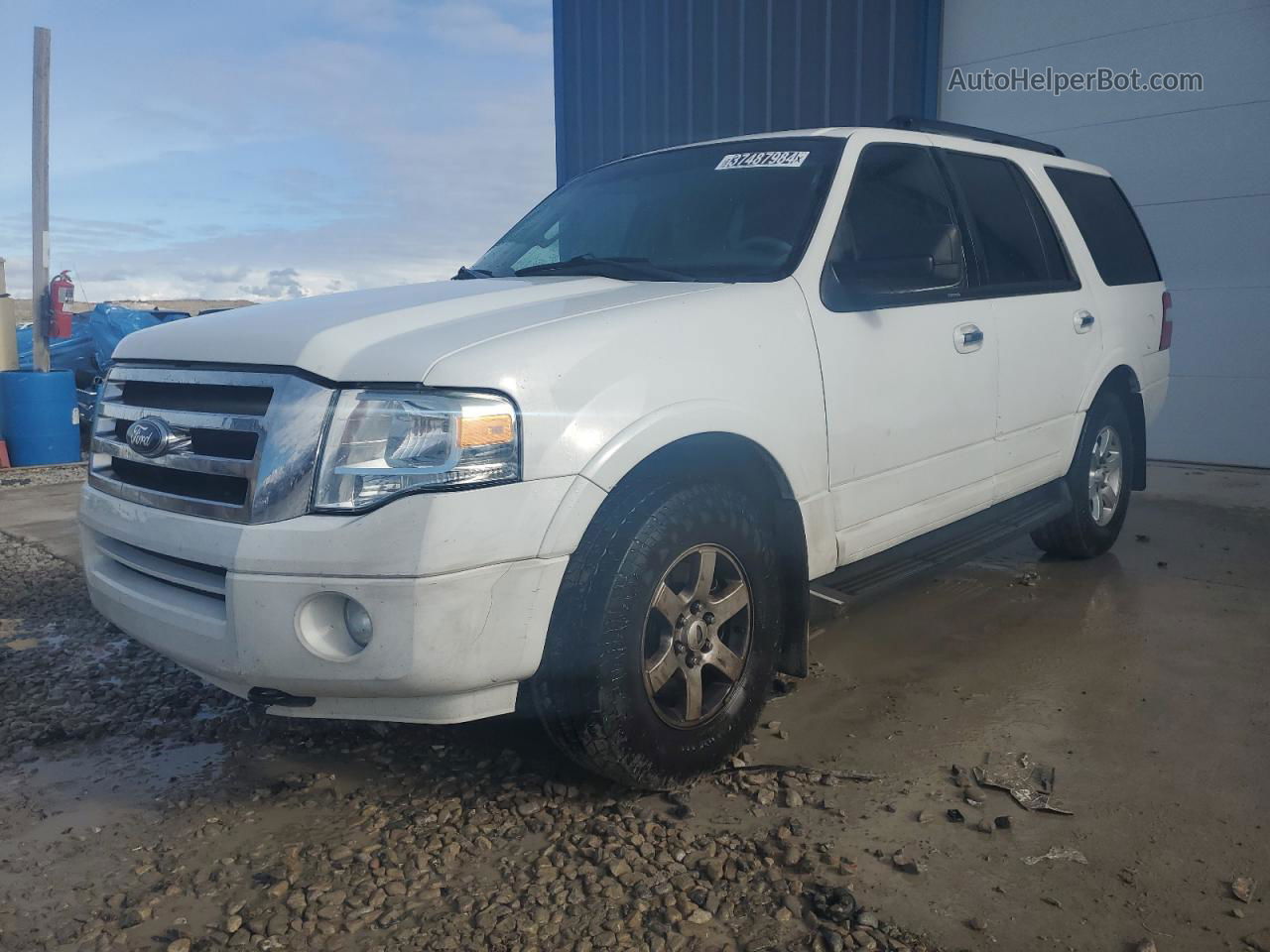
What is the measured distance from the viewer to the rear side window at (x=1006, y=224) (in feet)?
13.4

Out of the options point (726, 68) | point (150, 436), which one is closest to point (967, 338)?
point (150, 436)

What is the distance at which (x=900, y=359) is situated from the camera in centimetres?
343

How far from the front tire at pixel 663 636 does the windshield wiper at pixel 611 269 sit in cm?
77

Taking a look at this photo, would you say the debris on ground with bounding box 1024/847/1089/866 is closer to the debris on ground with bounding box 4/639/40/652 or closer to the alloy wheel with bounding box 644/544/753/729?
the alloy wheel with bounding box 644/544/753/729

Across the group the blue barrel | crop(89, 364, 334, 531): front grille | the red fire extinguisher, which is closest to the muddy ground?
crop(89, 364, 334, 531): front grille

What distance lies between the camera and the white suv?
7.70 ft

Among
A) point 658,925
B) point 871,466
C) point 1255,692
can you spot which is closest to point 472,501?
point 658,925

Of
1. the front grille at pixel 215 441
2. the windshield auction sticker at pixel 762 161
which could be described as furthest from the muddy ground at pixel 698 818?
the windshield auction sticker at pixel 762 161

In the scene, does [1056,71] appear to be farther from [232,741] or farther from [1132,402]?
[232,741]

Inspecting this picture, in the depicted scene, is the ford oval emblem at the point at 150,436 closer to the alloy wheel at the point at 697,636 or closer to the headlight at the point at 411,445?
the headlight at the point at 411,445

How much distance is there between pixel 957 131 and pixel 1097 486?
6.25 ft

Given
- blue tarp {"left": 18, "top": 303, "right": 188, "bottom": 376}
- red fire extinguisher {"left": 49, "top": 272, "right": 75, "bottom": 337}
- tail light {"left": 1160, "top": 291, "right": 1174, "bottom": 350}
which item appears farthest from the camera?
blue tarp {"left": 18, "top": 303, "right": 188, "bottom": 376}

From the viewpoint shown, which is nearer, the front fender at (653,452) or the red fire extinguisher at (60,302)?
the front fender at (653,452)

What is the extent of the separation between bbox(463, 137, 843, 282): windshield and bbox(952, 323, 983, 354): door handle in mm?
739
